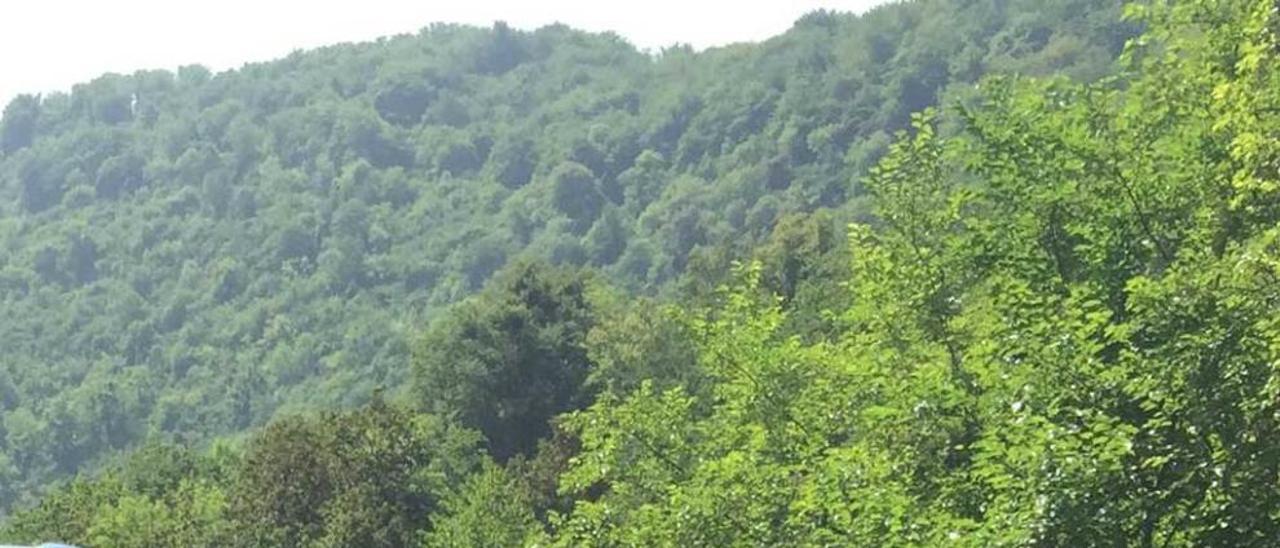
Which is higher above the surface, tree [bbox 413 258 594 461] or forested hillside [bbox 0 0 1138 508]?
tree [bbox 413 258 594 461]

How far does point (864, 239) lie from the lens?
2703cm

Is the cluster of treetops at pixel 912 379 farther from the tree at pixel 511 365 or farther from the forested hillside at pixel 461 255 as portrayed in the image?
the forested hillside at pixel 461 255

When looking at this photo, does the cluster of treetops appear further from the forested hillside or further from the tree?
the forested hillside

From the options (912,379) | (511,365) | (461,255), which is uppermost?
(912,379)

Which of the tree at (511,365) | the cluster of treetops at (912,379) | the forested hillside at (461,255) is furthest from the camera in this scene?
the forested hillside at (461,255)

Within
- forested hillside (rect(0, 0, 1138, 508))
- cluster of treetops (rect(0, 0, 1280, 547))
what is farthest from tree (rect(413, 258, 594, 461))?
forested hillside (rect(0, 0, 1138, 508))

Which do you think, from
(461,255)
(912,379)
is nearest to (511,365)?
(912,379)

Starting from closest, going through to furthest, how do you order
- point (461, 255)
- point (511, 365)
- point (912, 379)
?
1. point (912, 379)
2. point (511, 365)
3. point (461, 255)

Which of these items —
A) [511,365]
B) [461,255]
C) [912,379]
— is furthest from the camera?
[461,255]

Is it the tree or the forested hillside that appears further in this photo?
the forested hillside

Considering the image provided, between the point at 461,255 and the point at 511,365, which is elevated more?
the point at 511,365

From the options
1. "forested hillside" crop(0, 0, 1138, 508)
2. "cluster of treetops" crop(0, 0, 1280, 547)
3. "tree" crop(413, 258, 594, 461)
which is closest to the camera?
"cluster of treetops" crop(0, 0, 1280, 547)

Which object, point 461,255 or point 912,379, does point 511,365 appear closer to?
point 912,379

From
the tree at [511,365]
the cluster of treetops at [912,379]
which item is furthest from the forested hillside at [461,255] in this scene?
the tree at [511,365]
